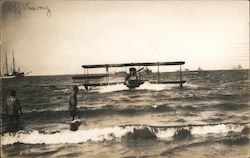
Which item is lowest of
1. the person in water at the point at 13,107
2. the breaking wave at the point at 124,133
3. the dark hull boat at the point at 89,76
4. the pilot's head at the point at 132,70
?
the breaking wave at the point at 124,133

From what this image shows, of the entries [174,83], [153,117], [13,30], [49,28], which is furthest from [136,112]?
[13,30]

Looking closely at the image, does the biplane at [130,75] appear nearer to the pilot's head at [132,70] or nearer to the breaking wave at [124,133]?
the pilot's head at [132,70]

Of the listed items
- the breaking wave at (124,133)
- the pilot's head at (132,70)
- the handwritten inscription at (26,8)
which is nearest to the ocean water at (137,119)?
the breaking wave at (124,133)

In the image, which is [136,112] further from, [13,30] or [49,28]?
[13,30]

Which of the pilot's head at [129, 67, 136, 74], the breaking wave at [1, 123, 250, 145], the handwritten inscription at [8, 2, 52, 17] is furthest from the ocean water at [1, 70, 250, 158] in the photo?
the handwritten inscription at [8, 2, 52, 17]

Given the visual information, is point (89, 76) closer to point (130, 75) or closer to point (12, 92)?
point (130, 75)

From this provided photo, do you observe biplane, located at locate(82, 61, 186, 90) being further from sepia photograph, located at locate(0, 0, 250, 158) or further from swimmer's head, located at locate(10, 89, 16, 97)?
swimmer's head, located at locate(10, 89, 16, 97)

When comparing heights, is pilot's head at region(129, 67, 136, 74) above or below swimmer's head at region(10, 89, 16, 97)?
above

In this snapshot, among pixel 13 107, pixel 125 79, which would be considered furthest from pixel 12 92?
pixel 125 79
